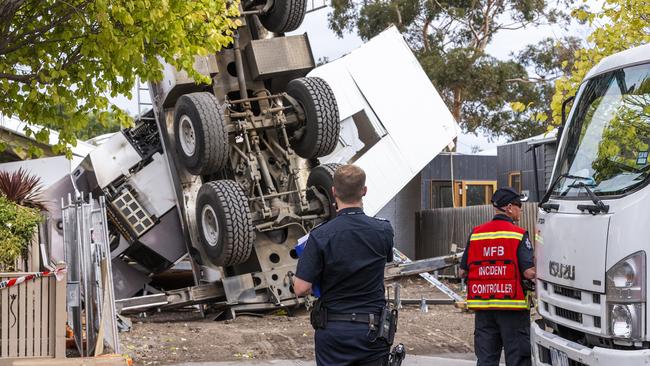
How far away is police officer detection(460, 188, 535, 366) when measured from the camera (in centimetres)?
706

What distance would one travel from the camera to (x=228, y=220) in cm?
1243

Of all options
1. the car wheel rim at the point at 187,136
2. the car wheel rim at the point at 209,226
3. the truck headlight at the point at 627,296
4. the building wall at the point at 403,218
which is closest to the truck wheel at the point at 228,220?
the car wheel rim at the point at 209,226

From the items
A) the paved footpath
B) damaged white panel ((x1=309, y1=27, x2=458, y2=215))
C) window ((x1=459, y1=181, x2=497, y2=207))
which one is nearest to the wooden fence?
the paved footpath

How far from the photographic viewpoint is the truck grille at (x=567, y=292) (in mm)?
6206

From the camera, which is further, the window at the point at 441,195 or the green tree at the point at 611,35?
the window at the point at 441,195

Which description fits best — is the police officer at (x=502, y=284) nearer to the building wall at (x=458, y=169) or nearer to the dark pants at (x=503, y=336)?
the dark pants at (x=503, y=336)

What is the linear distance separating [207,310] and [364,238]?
31.5 feet

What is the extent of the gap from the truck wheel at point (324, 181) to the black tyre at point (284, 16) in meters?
2.34

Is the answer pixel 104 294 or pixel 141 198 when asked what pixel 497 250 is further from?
pixel 141 198

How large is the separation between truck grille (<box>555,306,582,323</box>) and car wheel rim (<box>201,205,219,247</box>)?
6.94 metres

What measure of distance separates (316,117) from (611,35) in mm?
4372

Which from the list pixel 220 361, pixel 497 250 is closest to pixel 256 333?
pixel 220 361

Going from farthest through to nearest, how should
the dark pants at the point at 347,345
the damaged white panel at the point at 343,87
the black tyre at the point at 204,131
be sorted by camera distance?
1. the damaged white panel at the point at 343,87
2. the black tyre at the point at 204,131
3. the dark pants at the point at 347,345

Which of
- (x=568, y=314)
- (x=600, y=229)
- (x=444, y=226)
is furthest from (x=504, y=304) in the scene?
(x=444, y=226)
